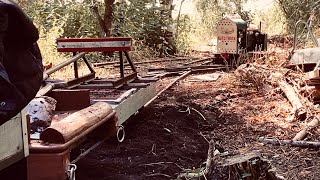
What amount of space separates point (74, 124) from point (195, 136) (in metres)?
2.91

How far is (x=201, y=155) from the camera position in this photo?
18.3 ft

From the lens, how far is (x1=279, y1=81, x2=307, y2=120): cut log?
22.4 ft

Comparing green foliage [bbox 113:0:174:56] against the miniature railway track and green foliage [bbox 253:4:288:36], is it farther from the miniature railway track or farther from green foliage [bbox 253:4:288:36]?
the miniature railway track

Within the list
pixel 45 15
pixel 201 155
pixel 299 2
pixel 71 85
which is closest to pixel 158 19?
pixel 45 15

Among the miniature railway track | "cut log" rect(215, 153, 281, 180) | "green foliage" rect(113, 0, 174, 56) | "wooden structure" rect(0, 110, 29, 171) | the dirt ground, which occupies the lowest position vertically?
the dirt ground

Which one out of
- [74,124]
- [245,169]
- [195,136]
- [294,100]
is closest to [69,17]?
[294,100]

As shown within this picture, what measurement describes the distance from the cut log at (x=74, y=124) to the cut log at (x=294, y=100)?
3.28m

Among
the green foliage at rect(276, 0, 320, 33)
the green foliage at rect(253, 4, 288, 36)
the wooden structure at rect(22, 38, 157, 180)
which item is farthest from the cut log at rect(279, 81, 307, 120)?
the green foliage at rect(253, 4, 288, 36)

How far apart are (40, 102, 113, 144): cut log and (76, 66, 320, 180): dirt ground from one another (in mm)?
647

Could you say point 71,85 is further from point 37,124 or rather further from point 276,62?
point 276,62

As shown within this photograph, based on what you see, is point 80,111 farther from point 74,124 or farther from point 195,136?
point 195,136

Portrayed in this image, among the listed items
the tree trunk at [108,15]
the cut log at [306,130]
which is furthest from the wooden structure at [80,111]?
the tree trunk at [108,15]

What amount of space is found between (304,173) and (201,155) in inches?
47.9

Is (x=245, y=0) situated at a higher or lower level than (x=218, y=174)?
higher
